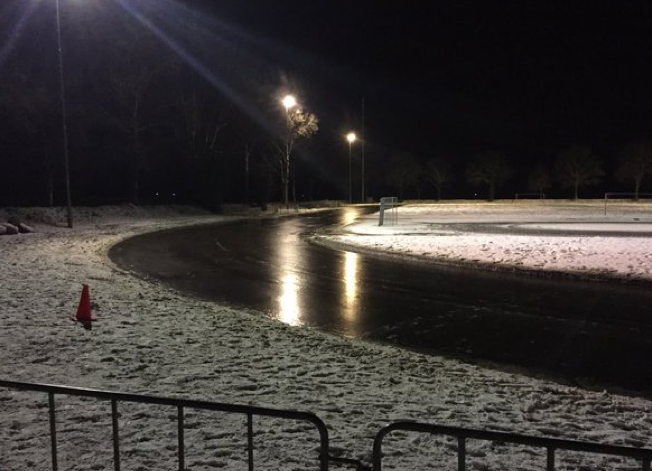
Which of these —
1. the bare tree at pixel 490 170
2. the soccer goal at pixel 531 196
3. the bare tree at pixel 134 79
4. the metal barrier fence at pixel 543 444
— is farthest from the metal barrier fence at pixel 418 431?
the soccer goal at pixel 531 196

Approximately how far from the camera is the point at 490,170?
7906cm

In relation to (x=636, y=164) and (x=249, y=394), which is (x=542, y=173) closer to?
(x=636, y=164)

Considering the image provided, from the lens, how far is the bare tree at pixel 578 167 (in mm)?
75375

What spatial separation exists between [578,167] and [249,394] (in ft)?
260

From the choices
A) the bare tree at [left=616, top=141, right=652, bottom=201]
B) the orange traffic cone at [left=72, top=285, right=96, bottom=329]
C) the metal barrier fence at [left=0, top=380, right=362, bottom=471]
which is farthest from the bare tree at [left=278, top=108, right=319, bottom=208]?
the metal barrier fence at [left=0, top=380, right=362, bottom=471]

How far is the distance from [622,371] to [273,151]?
49.9 m

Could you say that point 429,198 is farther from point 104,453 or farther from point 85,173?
point 104,453

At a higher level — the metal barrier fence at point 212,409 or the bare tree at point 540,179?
the bare tree at point 540,179

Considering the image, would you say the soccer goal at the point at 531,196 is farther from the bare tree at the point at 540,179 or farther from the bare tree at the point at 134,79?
the bare tree at the point at 134,79

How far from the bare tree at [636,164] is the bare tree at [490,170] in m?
14.7

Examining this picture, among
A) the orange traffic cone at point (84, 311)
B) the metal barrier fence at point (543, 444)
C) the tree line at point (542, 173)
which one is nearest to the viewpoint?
the metal barrier fence at point (543, 444)

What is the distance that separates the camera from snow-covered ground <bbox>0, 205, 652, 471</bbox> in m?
4.49

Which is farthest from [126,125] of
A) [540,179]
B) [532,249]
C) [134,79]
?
[540,179]

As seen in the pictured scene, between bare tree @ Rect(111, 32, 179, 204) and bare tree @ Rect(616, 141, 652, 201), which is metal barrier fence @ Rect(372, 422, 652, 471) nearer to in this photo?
bare tree @ Rect(111, 32, 179, 204)
